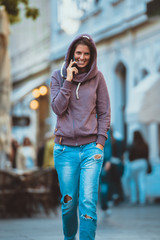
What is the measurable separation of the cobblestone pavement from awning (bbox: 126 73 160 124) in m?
2.93

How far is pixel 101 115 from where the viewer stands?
20.5 ft

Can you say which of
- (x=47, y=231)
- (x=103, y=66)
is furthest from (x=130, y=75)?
(x=47, y=231)

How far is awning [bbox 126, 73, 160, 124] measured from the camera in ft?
54.5

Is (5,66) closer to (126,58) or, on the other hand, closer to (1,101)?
(1,101)

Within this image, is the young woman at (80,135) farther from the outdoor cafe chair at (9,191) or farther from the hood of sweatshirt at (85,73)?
the outdoor cafe chair at (9,191)

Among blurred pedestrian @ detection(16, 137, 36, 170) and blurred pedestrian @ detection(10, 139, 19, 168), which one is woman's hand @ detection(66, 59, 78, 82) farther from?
blurred pedestrian @ detection(10, 139, 19, 168)

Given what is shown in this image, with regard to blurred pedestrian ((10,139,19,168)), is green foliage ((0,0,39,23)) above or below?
above

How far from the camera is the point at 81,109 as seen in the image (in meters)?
6.08

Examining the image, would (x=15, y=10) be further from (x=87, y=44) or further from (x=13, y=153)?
(x=87, y=44)

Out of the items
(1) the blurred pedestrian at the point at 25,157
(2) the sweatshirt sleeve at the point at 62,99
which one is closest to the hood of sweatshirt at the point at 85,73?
(2) the sweatshirt sleeve at the point at 62,99

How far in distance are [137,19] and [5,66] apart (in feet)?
32.9

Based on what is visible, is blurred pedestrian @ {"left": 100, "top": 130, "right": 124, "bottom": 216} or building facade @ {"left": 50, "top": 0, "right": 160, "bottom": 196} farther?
building facade @ {"left": 50, "top": 0, "right": 160, "bottom": 196}

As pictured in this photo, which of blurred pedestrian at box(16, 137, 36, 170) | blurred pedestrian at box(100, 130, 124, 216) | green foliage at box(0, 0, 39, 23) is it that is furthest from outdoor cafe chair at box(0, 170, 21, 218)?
blurred pedestrian at box(16, 137, 36, 170)

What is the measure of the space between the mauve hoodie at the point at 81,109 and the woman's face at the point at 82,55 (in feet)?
0.26
